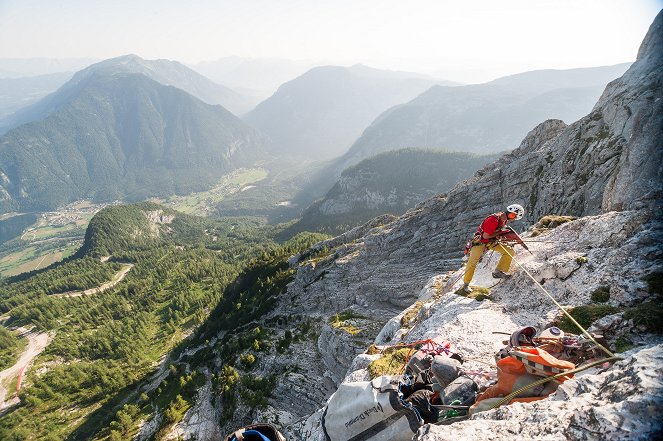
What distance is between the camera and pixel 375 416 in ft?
25.4

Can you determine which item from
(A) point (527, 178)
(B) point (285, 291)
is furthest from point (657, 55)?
(B) point (285, 291)

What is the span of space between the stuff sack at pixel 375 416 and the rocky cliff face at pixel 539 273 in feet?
2.08

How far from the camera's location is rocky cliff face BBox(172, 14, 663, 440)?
6297 mm

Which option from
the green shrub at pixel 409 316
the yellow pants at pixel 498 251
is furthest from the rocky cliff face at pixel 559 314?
the yellow pants at pixel 498 251

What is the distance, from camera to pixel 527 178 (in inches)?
1794

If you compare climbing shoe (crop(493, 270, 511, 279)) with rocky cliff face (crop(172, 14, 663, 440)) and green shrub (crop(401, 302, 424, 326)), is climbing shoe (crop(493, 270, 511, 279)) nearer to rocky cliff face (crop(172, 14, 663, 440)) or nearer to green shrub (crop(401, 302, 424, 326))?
rocky cliff face (crop(172, 14, 663, 440))

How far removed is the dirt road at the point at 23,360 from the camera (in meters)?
96.2

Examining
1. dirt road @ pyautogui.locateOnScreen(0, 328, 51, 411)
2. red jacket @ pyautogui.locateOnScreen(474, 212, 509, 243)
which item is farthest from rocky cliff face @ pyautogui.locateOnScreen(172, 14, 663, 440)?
dirt road @ pyautogui.locateOnScreen(0, 328, 51, 411)

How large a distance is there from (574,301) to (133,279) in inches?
7968

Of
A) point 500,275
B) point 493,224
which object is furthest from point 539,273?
point 493,224

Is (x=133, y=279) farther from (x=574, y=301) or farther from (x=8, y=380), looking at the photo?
(x=574, y=301)

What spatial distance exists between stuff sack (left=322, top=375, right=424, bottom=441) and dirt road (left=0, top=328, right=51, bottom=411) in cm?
13780

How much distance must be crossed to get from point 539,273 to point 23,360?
541ft

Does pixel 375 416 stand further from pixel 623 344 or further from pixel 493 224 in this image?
pixel 493 224
